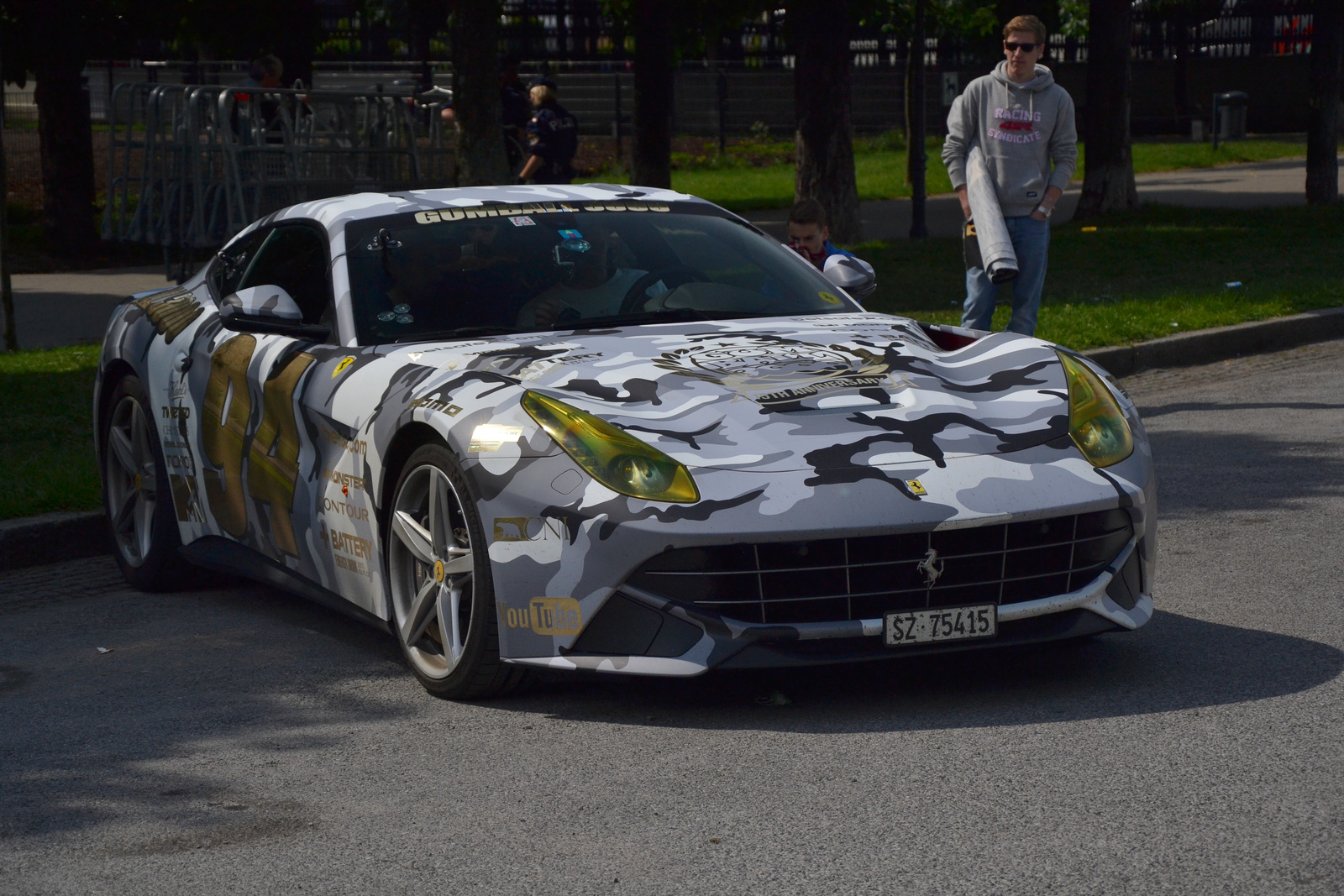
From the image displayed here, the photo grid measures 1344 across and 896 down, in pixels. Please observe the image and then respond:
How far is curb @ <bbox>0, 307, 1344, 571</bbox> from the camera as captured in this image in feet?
23.1

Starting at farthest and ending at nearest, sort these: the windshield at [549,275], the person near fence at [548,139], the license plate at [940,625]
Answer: the person near fence at [548,139] → the windshield at [549,275] → the license plate at [940,625]

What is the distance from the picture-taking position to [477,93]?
13.4 meters

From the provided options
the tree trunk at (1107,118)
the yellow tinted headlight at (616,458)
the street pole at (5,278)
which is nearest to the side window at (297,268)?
the yellow tinted headlight at (616,458)

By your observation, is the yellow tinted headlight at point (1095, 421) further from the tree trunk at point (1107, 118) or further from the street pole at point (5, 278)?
the tree trunk at point (1107, 118)

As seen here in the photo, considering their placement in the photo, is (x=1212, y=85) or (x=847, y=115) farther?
(x=1212, y=85)

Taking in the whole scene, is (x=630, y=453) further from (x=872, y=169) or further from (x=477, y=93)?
(x=872, y=169)

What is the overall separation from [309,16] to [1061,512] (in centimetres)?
2011

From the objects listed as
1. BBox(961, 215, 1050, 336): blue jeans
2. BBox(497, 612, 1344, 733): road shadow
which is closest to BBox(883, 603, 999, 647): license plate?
BBox(497, 612, 1344, 733): road shadow

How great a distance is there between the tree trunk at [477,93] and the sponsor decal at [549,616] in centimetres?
905

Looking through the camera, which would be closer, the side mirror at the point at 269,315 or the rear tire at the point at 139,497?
the side mirror at the point at 269,315

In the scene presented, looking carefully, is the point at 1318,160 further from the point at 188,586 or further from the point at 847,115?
the point at 188,586

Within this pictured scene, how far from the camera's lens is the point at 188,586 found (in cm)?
665

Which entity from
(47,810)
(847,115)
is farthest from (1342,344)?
(47,810)

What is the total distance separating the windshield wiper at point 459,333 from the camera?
5477 millimetres
